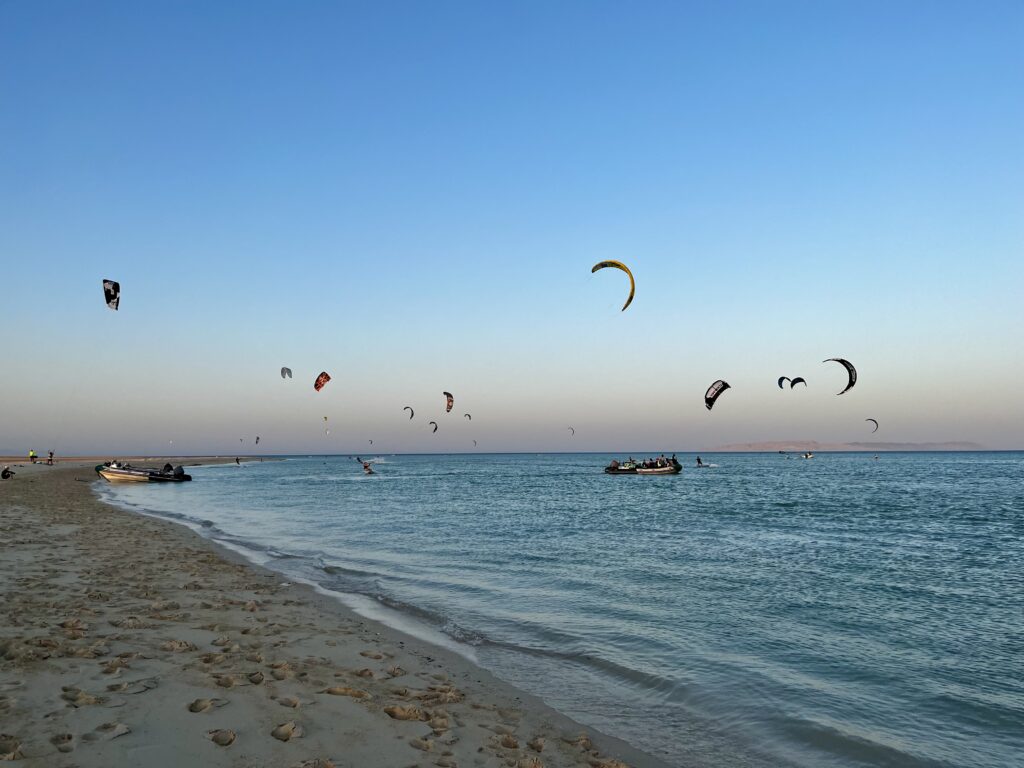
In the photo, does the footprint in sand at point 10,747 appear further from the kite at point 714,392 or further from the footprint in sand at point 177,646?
the kite at point 714,392

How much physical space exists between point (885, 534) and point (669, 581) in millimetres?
14951

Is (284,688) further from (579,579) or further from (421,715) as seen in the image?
(579,579)

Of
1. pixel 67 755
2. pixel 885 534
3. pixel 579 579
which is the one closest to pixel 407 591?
pixel 579 579

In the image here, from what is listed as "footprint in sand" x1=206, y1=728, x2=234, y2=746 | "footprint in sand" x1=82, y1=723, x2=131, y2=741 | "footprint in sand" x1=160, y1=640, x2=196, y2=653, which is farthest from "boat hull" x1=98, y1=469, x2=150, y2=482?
"footprint in sand" x1=206, y1=728, x2=234, y2=746

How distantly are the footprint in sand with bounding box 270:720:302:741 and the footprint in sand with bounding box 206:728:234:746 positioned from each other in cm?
33

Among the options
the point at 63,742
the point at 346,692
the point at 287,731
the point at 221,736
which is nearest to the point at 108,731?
the point at 63,742

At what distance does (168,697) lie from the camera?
229 inches

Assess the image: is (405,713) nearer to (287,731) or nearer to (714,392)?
(287,731)

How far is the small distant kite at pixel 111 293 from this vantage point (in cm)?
2214

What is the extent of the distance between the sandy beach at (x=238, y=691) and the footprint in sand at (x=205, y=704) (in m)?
0.02

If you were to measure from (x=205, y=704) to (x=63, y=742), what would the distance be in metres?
1.19

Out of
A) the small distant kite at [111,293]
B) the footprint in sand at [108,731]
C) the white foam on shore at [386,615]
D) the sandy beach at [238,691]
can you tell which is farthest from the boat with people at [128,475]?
the footprint in sand at [108,731]

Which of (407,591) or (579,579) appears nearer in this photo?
(407,591)

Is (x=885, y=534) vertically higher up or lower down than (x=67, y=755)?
lower down
